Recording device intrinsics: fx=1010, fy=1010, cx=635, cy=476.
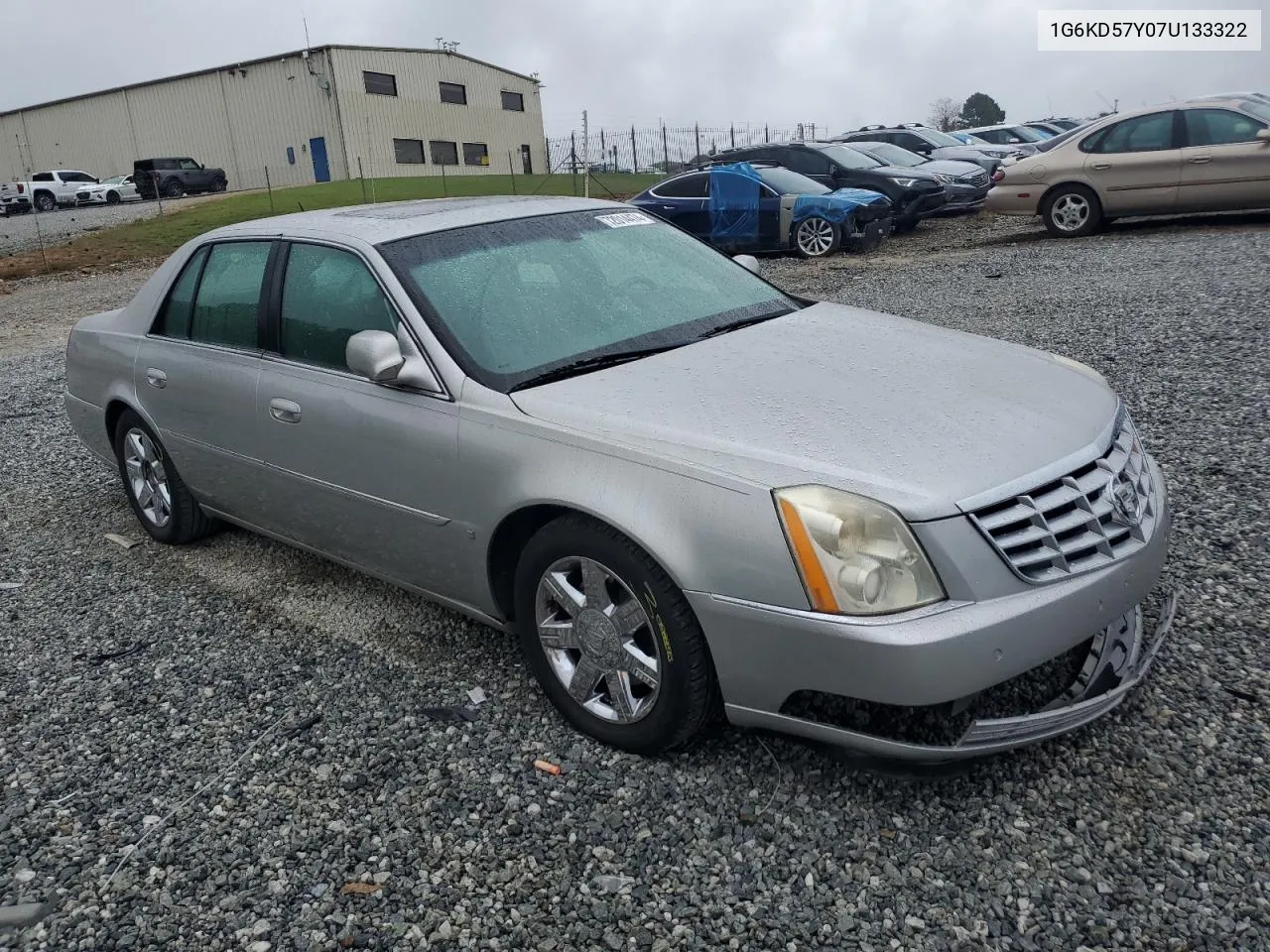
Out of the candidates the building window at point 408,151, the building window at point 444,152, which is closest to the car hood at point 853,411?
the building window at point 408,151

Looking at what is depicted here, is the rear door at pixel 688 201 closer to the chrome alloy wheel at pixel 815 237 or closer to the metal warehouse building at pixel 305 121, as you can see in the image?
the chrome alloy wheel at pixel 815 237

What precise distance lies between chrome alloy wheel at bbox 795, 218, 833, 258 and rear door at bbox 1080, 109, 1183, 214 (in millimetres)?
3256

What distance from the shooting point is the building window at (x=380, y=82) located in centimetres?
4388

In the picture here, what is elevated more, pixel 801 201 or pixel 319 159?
pixel 319 159

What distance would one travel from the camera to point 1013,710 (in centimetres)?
294

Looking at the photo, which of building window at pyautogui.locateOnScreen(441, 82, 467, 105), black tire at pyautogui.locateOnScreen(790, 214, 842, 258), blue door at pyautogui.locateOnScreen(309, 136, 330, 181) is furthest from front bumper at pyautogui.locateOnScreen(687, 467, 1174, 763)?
building window at pyautogui.locateOnScreen(441, 82, 467, 105)

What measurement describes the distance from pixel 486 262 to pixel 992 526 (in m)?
2.01

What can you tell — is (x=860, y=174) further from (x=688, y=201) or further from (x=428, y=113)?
(x=428, y=113)

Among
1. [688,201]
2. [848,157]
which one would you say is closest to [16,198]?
[688,201]

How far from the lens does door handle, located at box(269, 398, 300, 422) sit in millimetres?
3717

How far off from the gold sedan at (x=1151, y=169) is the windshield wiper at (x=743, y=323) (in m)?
10.4

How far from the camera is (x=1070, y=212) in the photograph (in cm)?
1288

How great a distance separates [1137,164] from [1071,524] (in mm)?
11591

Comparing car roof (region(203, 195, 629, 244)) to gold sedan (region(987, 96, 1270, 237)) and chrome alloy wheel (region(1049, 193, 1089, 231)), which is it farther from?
chrome alloy wheel (region(1049, 193, 1089, 231))
